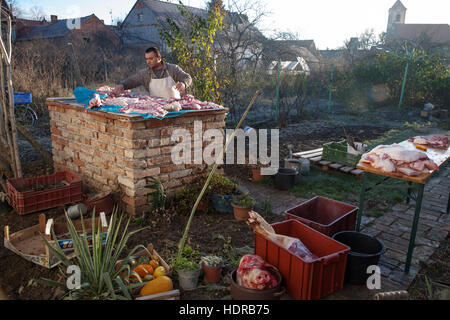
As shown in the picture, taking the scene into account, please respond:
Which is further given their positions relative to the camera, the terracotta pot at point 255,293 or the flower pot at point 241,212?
the flower pot at point 241,212

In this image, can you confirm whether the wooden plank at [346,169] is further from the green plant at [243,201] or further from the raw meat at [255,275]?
the raw meat at [255,275]

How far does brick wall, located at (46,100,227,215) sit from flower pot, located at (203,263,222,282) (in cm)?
167

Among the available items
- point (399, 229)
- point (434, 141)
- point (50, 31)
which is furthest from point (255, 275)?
point (50, 31)

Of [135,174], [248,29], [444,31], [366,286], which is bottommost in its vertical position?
[366,286]

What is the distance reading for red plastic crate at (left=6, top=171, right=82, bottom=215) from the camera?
442 centimetres

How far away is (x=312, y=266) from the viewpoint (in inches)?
106

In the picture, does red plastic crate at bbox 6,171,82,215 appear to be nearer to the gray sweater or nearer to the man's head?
the gray sweater

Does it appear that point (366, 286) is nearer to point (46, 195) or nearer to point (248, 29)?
point (46, 195)

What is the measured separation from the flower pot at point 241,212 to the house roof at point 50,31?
89.7 feet

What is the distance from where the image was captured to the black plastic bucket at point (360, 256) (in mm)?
3045

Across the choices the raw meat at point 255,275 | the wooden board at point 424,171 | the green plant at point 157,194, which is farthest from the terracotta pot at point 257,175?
the raw meat at point 255,275

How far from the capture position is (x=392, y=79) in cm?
1492

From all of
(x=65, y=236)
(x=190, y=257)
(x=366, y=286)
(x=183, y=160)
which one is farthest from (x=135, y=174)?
(x=366, y=286)
